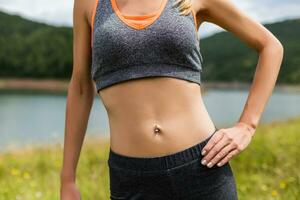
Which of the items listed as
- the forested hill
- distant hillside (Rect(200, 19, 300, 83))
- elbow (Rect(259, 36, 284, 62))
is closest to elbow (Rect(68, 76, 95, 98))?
elbow (Rect(259, 36, 284, 62))

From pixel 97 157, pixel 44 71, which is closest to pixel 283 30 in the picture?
pixel 44 71

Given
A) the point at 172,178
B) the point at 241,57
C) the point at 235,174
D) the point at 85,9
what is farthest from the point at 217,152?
the point at 241,57

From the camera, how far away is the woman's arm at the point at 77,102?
82.7 inches

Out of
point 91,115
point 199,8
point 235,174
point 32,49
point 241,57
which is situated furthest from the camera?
point 241,57

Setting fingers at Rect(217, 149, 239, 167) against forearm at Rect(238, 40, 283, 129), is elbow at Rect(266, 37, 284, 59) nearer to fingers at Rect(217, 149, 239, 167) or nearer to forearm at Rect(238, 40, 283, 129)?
forearm at Rect(238, 40, 283, 129)

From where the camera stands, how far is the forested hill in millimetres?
117188

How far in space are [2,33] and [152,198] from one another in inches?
5151

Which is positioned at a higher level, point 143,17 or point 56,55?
point 143,17

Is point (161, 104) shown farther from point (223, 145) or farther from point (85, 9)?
point (85, 9)

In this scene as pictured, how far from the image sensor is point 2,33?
127 metres

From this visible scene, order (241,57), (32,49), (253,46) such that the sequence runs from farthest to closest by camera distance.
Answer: (241,57) < (32,49) < (253,46)

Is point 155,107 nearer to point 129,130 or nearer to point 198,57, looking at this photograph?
point 129,130

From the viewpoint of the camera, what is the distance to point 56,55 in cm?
12106

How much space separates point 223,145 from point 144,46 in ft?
1.55
